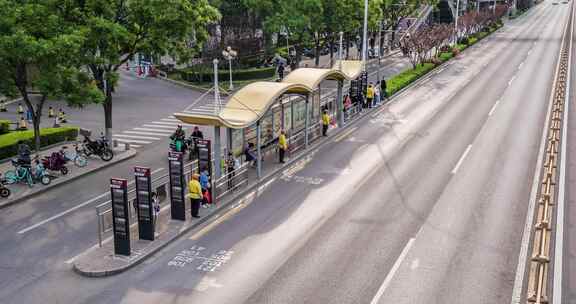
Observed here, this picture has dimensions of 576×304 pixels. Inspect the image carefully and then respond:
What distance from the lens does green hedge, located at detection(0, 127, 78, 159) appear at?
29.4 m

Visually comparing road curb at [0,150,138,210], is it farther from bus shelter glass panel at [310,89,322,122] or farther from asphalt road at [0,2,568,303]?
bus shelter glass panel at [310,89,322,122]

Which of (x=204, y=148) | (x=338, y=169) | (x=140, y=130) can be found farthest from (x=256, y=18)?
(x=204, y=148)

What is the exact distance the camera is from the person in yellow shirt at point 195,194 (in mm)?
20453

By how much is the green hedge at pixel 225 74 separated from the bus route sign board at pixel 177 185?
3514 centimetres

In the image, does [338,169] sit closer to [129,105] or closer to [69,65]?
[69,65]

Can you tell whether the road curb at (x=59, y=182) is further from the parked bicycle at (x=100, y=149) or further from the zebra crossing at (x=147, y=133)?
the zebra crossing at (x=147, y=133)

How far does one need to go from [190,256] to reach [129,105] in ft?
96.6

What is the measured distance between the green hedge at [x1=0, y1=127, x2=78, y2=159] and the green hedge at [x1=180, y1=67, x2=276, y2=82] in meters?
22.6

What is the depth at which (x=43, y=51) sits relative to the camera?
24172 millimetres

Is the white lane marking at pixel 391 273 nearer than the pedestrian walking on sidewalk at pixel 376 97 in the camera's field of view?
Yes

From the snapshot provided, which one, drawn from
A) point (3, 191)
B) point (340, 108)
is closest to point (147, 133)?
point (340, 108)

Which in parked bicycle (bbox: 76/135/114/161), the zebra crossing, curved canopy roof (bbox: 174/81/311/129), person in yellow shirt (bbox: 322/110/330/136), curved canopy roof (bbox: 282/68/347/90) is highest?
curved canopy roof (bbox: 282/68/347/90)

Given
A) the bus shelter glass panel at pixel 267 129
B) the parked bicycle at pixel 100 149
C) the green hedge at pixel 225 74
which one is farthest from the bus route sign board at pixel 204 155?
the green hedge at pixel 225 74

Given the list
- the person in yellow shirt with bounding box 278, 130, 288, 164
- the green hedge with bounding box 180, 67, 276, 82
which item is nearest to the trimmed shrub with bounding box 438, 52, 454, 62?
the green hedge with bounding box 180, 67, 276, 82
